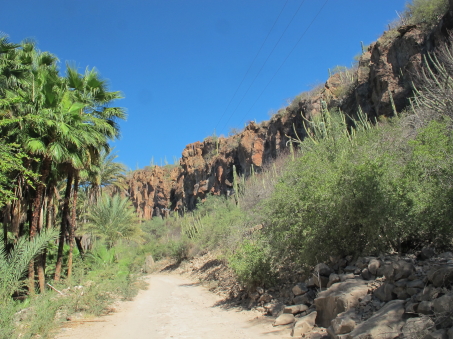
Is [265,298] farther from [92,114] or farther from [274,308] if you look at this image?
[92,114]

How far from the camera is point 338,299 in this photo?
20.2 ft

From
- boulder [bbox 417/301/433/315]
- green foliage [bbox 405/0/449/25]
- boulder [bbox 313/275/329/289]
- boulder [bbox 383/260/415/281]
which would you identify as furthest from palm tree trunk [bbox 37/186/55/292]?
green foliage [bbox 405/0/449/25]

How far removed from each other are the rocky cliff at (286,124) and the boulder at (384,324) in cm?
1633

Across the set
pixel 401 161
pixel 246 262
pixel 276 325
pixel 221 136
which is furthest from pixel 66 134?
pixel 221 136

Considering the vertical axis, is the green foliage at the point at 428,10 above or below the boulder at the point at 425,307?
above

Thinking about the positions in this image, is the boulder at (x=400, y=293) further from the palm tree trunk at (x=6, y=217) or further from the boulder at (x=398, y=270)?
the palm tree trunk at (x=6, y=217)

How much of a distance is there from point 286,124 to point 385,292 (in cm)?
3116

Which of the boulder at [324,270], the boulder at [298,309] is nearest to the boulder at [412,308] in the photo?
the boulder at [324,270]

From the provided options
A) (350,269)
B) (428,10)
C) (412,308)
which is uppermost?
(428,10)

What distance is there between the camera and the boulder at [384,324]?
4.54 meters

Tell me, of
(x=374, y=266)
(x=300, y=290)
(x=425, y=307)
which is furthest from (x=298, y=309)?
(x=425, y=307)

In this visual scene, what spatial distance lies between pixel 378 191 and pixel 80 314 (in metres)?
8.63

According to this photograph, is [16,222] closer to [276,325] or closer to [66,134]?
[66,134]

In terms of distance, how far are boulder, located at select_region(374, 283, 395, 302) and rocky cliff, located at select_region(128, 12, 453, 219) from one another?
15.6 m
